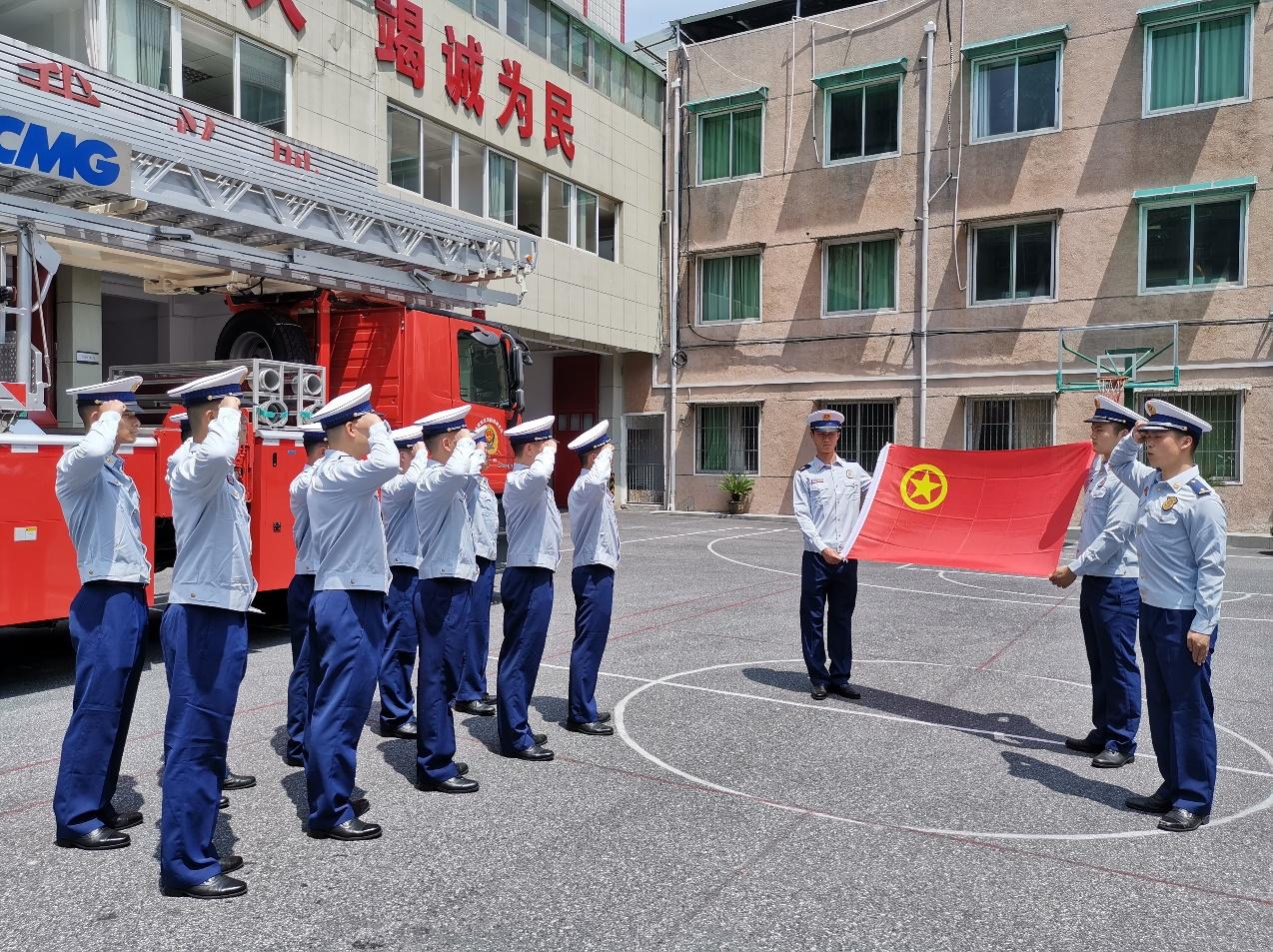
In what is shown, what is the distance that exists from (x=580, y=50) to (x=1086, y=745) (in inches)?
821

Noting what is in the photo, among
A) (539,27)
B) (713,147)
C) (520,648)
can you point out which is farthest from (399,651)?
(713,147)

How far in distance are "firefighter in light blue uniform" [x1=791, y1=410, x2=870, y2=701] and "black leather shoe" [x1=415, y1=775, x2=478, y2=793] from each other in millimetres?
2887

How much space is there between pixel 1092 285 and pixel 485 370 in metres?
15.1

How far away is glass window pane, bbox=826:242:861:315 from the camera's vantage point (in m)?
24.0

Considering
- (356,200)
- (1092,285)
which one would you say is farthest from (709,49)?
(356,200)

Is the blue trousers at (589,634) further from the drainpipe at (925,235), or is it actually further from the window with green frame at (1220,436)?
the drainpipe at (925,235)

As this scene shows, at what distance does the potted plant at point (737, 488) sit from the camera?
24891 millimetres

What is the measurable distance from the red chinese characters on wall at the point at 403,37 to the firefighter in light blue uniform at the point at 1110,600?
49.8ft

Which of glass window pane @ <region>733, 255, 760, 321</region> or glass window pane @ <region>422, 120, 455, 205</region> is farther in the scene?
glass window pane @ <region>733, 255, 760, 321</region>

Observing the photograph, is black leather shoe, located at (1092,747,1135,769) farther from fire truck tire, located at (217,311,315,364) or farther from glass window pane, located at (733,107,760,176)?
glass window pane, located at (733,107,760,176)

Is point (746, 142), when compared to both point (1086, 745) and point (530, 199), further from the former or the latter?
point (1086, 745)

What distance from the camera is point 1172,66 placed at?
20.5m

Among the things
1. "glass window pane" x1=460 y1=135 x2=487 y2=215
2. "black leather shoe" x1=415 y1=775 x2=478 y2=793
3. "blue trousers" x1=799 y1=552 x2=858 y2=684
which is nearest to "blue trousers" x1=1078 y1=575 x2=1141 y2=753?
"blue trousers" x1=799 y1=552 x2=858 y2=684

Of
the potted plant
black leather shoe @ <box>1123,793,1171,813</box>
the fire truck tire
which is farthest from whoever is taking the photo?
the potted plant
